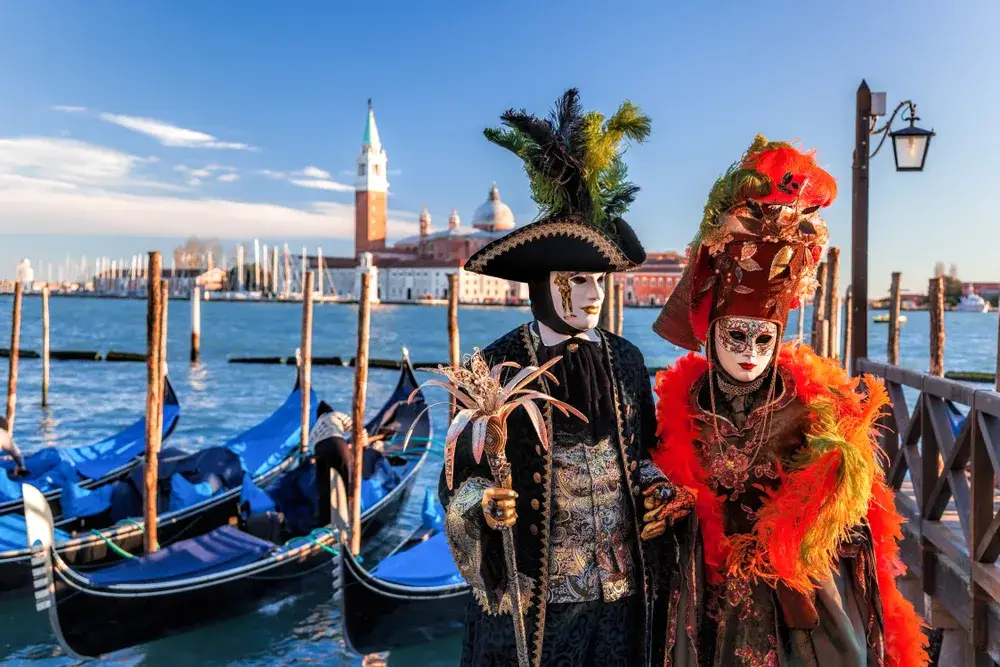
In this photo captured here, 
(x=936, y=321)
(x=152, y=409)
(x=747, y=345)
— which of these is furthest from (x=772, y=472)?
(x=936, y=321)

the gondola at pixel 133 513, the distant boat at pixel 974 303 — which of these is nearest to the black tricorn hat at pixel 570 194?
the gondola at pixel 133 513

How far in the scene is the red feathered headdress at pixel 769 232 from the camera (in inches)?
80.8

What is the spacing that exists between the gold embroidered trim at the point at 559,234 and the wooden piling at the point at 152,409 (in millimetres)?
4629

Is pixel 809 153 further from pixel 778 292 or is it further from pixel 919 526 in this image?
pixel 919 526

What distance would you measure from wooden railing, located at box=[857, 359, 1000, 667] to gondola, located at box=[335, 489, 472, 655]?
7.81ft

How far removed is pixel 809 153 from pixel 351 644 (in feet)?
12.9

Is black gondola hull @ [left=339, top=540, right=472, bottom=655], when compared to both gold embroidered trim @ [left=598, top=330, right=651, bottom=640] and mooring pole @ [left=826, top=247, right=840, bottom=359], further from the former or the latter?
mooring pole @ [left=826, top=247, right=840, bottom=359]

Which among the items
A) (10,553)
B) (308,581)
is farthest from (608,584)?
(10,553)

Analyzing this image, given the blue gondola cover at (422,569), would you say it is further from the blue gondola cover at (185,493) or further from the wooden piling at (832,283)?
the wooden piling at (832,283)

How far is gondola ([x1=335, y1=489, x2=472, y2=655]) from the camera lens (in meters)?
4.87

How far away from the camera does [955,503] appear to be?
2959 millimetres

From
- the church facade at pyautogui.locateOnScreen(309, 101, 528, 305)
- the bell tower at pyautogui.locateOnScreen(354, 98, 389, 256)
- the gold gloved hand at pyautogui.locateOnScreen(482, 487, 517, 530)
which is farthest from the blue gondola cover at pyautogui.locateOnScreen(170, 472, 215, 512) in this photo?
the bell tower at pyautogui.locateOnScreen(354, 98, 389, 256)

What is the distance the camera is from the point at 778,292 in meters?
2.06

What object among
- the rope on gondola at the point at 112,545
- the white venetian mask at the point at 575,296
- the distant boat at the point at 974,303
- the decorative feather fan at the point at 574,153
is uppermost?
the distant boat at the point at 974,303
